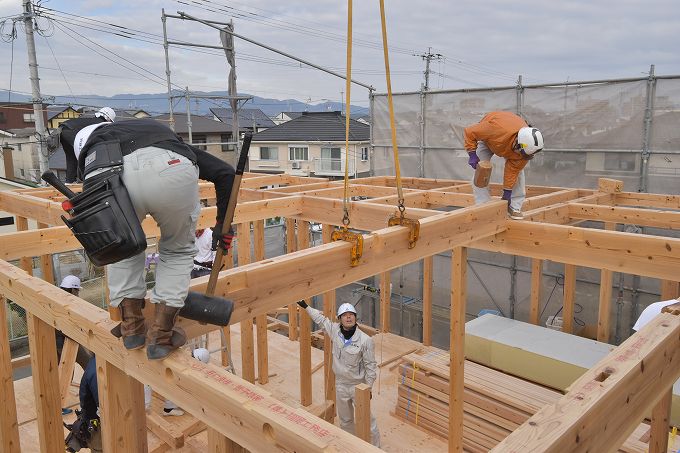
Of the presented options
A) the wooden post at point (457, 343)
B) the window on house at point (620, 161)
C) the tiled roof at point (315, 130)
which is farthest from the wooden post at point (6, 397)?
the tiled roof at point (315, 130)

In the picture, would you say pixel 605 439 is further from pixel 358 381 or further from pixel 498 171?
pixel 498 171

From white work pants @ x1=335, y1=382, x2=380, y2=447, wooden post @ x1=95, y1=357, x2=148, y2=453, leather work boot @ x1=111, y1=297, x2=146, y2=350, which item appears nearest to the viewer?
leather work boot @ x1=111, y1=297, x2=146, y2=350

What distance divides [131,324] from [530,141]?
3828mm

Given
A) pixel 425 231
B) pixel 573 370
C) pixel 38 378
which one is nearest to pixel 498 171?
pixel 573 370

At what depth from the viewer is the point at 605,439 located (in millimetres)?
1968

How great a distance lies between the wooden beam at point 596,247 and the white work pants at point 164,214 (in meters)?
3.18

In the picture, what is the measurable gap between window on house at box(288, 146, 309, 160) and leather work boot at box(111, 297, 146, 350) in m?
30.8

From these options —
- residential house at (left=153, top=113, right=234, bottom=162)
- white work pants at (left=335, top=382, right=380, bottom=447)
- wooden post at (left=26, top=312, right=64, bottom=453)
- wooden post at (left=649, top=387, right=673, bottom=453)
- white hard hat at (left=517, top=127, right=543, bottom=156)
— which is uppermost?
residential house at (left=153, top=113, right=234, bottom=162)

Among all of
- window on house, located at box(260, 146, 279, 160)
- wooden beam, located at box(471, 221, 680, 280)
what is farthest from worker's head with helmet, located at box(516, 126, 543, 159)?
window on house, located at box(260, 146, 279, 160)

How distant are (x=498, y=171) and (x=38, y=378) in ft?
31.4

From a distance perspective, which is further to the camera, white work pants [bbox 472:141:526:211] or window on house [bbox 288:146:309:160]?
window on house [bbox 288:146:309:160]

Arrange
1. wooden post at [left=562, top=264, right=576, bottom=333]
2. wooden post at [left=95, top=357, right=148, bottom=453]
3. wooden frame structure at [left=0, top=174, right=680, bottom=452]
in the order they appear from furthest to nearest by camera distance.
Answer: wooden post at [left=562, top=264, right=576, bottom=333]
wooden post at [left=95, top=357, right=148, bottom=453]
wooden frame structure at [left=0, top=174, right=680, bottom=452]

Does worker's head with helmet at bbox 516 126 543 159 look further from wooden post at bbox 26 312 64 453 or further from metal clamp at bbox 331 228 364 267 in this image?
wooden post at bbox 26 312 64 453

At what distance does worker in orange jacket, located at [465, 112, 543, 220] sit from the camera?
4816 mm
